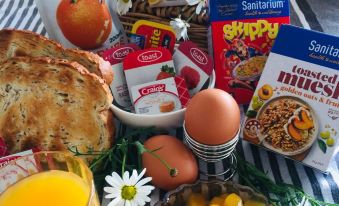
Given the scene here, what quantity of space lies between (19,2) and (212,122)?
1.06 metres

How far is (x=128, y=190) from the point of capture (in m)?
0.68

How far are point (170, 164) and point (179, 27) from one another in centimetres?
33

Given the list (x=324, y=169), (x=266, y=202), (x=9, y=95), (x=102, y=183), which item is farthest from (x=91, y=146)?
(x=324, y=169)

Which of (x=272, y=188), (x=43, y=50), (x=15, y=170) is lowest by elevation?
(x=272, y=188)

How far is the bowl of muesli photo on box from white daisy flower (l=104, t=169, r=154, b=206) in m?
0.28

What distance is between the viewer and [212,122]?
27.7 inches

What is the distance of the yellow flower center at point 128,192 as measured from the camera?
→ 679 millimetres

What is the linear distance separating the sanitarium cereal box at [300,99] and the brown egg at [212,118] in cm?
12

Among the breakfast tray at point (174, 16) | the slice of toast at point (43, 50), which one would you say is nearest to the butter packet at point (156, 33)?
the breakfast tray at point (174, 16)

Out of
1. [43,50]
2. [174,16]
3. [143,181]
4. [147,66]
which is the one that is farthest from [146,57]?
[143,181]

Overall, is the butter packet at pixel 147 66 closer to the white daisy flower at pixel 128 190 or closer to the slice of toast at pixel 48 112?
the slice of toast at pixel 48 112

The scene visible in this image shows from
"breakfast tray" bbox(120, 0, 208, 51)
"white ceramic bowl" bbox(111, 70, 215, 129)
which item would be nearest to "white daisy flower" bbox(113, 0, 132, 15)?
"breakfast tray" bbox(120, 0, 208, 51)

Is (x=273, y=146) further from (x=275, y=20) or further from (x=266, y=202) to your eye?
(x=275, y=20)

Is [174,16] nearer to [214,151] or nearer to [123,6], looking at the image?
[123,6]
